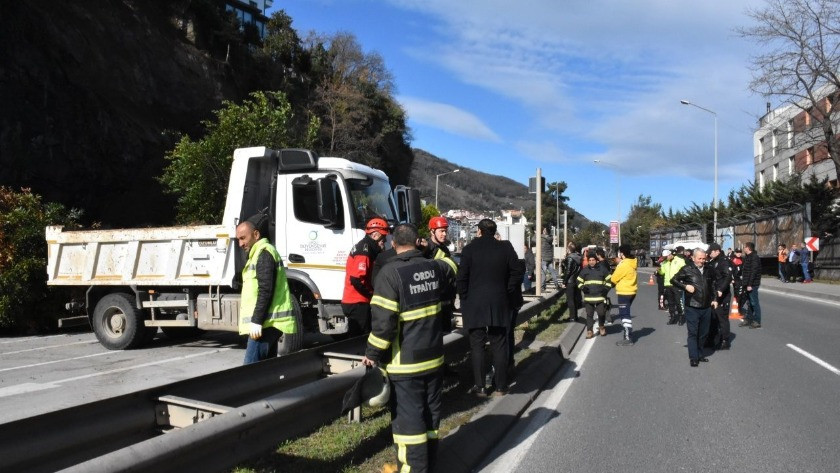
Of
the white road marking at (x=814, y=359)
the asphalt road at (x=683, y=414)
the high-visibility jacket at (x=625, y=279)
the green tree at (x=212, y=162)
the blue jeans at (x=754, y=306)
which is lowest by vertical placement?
the asphalt road at (x=683, y=414)

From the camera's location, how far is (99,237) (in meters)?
10.2

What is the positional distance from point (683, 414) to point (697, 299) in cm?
302

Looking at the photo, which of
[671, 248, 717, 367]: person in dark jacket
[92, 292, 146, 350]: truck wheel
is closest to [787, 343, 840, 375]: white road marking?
[671, 248, 717, 367]: person in dark jacket

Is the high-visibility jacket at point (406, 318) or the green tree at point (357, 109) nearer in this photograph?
the high-visibility jacket at point (406, 318)

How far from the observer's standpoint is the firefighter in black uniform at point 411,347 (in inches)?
A: 163

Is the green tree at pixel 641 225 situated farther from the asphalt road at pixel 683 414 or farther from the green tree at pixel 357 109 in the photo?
the asphalt road at pixel 683 414

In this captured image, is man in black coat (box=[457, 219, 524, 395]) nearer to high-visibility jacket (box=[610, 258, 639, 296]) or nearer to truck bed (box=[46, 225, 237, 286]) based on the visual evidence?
truck bed (box=[46, 225, 237, 286])

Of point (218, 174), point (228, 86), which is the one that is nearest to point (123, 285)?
point (218, 174)

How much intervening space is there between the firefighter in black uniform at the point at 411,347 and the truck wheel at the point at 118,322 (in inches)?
284

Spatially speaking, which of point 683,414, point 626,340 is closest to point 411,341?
point 683,414

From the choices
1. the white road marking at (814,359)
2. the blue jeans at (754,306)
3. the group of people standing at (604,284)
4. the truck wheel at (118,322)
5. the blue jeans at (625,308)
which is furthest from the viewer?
the blue jeans at (754,306)

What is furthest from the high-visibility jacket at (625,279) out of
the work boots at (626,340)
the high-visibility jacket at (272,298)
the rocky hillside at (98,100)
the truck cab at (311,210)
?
the rocky hillside at (98,100)

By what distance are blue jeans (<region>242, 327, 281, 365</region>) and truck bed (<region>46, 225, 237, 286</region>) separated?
365cm

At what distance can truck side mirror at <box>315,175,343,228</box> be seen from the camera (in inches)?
347
